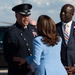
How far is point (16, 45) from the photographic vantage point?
5629 millimetres

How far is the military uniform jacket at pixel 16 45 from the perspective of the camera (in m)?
5.60

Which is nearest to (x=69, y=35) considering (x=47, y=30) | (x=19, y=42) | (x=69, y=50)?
(x=69, y=50)

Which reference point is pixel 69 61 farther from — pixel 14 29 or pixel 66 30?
pixel 14 29

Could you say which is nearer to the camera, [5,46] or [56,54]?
[56,54]

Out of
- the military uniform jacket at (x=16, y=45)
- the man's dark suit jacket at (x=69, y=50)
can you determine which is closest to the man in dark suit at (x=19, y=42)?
the military uniform jacket at (x=16, y=45)

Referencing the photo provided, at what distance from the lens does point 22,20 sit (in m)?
5.68

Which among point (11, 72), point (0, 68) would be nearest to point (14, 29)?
point (11, 72)

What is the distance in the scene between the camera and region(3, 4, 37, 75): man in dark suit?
5602mm

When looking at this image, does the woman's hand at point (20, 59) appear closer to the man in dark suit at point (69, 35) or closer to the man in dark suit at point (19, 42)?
the man in dark suit at point (19, 42)

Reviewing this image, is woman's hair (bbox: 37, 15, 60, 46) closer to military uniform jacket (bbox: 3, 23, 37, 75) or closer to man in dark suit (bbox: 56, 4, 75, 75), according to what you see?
military uniform jacket (bbox: 3, 23, 37, 75)

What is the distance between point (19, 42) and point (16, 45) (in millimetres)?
65

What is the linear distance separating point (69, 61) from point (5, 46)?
1.05 metres

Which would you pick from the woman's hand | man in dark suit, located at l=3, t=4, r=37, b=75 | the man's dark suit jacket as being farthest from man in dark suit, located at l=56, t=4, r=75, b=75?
the woman's hand

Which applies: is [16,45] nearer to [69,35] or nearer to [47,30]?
[47,30]
